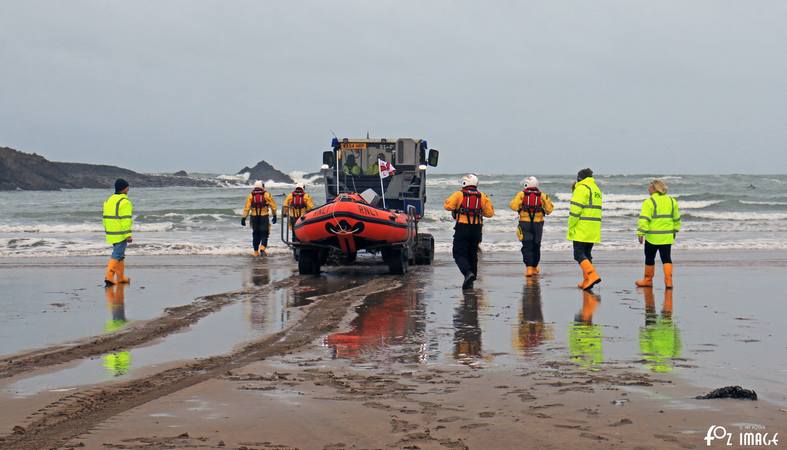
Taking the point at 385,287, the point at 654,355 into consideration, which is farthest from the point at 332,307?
the point at 654,355

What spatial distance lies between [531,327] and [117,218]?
735cm

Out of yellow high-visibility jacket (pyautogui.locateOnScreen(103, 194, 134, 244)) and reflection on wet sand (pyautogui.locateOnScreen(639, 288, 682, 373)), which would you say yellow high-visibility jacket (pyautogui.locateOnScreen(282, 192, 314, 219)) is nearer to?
yellow high-visibility jacket (pyautogui.locateOnScreen(103, 194, 134, 244))

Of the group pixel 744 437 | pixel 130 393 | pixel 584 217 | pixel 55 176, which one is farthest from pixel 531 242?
pixel 55 176

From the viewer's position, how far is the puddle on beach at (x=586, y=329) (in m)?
7.09

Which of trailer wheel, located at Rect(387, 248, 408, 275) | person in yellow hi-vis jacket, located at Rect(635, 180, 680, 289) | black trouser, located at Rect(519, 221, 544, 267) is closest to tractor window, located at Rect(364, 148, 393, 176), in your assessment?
trailer wheel, located at Rect(387, 248, 408, 275)

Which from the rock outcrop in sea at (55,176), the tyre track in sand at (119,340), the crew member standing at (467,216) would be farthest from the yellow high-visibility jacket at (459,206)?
the rock outcrop in sea at (55,176)

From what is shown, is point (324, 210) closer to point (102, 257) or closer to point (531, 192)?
point (531, 192)

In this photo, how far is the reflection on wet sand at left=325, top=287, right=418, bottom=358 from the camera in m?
8.04

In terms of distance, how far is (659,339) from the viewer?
8289 millimetres

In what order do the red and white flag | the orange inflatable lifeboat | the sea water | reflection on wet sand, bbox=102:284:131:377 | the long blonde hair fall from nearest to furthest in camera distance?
1. reflection on wet sand, bbox=102:284:131:377
2. the long blonde hair
3. the orange inflatable lifeboat
4. the red and white flag
5. the sea water

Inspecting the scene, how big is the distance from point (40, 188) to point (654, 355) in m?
81.6

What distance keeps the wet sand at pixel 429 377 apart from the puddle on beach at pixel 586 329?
25 millimetres

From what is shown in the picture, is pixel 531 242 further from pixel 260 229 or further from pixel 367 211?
pixel 260 229

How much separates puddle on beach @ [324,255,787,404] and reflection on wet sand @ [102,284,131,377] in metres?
1.64
